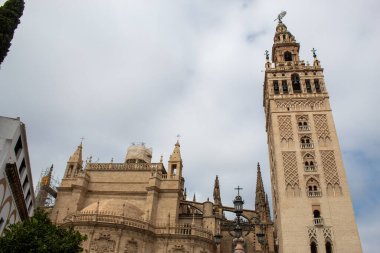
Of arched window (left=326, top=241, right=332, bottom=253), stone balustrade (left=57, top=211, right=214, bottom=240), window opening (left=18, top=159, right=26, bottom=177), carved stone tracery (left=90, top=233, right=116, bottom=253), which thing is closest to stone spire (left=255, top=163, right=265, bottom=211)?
stone balustrade (left=57, top=211, right=214, bottom=240)

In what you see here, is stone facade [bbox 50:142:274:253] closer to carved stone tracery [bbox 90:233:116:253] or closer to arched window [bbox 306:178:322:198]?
carved stone tracery [bbox 90:233:116:253]

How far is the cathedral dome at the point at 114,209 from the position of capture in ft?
106

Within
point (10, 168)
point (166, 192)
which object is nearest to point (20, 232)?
point (10, 168)

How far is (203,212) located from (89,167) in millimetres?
13573

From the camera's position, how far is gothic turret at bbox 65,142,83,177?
40.2 metres

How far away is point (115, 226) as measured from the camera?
3067 cm

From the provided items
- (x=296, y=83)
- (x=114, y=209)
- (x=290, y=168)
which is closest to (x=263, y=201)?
(x=290, y=168)

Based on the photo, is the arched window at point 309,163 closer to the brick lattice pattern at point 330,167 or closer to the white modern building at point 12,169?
the brick lattice pattern at point 330,167

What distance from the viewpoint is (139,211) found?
35031 mm

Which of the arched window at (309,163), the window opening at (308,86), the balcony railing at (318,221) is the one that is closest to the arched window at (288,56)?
the window opening at (308,86)

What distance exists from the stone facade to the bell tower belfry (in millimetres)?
4130

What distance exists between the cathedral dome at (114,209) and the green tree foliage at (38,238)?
48.2ft

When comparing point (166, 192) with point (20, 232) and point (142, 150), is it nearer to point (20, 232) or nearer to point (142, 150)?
point (142, 150)

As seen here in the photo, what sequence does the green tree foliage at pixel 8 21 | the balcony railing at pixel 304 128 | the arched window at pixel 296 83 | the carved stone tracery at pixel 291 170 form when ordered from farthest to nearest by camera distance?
the arched window at pixel 296 83 < the balcony railing at pixel 304 128 < the carved stone tracery at pixel 291 170 < the green tree foliage at pixel 8 21
